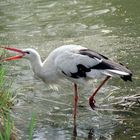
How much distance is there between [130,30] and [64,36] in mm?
1416

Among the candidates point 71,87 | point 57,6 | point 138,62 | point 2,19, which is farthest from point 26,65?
point 57,6

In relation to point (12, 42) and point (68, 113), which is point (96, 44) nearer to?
point (12, 42)

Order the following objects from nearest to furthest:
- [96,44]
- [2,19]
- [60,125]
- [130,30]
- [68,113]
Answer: [60,125], [68,113], [96,44], [130,30], [2,19]

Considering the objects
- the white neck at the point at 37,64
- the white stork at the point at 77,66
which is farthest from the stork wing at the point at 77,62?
the white neck at the point at 37,64

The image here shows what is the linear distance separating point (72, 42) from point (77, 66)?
3.94 m

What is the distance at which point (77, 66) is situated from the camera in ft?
22.5

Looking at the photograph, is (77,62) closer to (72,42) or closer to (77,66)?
(77,66)

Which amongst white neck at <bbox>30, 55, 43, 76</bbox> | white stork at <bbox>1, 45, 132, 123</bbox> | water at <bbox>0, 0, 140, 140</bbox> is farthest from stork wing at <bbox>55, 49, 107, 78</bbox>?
water at <bbox>0, 0, 140, 140</bbox>

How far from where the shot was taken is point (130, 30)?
11.2 meters

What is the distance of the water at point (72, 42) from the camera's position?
6648 millimetres

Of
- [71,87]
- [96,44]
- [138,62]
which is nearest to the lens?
[71,87]

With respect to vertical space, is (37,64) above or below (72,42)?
above

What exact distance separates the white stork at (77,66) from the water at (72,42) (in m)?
0.37

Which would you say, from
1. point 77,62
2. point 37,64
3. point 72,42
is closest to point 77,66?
point 77,62
